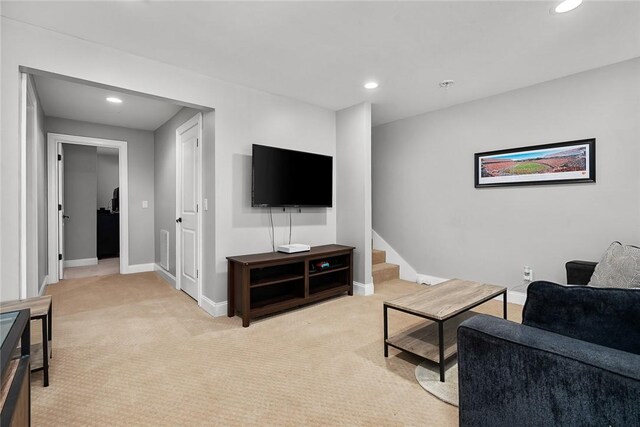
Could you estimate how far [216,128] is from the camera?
3.04 metres

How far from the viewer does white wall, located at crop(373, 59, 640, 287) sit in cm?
276

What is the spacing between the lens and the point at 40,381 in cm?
187

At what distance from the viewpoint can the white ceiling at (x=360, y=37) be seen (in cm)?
199

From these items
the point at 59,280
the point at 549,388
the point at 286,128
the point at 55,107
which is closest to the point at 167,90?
the point at 286,128

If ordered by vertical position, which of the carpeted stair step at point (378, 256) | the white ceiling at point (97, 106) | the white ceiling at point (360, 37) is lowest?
the carpeted stair step at point (378, 256)

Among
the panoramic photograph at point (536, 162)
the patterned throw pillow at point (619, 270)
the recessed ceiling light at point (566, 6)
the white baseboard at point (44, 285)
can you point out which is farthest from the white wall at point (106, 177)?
the patterned throw pillow at point (619, 270)

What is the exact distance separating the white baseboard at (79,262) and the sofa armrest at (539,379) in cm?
659

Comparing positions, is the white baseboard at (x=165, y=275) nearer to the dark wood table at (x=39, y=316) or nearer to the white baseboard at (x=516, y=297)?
the dark wood table at (x=39, y=316)

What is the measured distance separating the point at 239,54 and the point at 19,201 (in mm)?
1989

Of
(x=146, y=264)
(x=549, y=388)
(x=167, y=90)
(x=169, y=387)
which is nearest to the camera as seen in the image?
(x=549, y=388)

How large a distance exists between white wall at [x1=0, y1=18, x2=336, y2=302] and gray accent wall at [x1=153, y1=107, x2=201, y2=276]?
0.86 metres

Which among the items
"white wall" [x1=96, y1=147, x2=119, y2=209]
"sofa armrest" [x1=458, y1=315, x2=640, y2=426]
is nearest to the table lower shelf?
"sofa armrest" [x1=458, y1=315, x2=640, y2=426]

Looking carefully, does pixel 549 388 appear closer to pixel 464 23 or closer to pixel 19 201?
pixel 464 23

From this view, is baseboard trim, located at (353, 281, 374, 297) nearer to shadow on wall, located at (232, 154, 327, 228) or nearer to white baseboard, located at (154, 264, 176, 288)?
shadow on wall, located at (232, 154, 327, 228)
